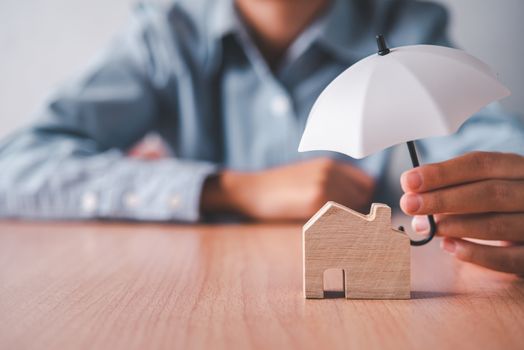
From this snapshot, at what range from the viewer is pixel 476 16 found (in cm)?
181

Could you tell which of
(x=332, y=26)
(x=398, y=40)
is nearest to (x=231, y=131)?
(x=332, y=26)

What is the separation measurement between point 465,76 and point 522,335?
0.71 ft

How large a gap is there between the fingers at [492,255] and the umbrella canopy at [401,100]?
0.62ft

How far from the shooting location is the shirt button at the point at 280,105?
1383 millimetres

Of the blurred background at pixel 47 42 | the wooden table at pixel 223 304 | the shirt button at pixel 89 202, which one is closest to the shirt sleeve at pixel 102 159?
the shirt button at pixel 89 202

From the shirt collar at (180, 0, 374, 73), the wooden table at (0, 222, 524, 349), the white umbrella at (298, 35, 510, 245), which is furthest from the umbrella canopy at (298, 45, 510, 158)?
the shirt collar at (180, 0, 374, 73)

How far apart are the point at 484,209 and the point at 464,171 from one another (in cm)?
5

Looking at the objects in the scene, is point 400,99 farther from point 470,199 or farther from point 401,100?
point 470,199

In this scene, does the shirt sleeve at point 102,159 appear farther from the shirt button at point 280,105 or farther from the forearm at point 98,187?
the shirt button at point 280,105

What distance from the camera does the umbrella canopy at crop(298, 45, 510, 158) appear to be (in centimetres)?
46

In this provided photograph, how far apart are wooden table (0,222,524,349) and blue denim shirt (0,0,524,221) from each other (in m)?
0.53

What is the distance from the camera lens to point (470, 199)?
22.5 inches

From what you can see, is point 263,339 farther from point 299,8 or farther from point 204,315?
point 299,8

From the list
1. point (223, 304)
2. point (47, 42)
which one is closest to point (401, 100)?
point (223, 304)
